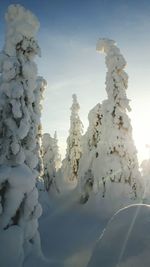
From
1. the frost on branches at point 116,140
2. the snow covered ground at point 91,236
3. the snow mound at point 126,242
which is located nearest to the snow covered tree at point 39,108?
the snow covered ground at point 91,236

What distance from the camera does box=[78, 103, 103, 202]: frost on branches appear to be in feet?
91.9

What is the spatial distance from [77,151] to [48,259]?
31.7 m

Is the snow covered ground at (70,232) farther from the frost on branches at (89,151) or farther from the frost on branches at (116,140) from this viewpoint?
the frost on branches at (116,140)

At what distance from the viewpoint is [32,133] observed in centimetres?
1669

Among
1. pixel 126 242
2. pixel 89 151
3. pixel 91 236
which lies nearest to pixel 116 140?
pixel 89 151

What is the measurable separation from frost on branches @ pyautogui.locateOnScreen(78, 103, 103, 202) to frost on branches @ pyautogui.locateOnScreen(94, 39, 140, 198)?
112 centimetres

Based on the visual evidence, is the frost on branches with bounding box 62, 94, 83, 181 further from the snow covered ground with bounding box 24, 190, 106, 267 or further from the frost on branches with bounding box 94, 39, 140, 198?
the frost on branches with bounding box 94, 39, 140, 198

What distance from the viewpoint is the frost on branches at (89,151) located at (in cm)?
2802

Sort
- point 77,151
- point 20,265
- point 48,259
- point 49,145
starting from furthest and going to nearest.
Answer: point 49,145, point 77,151, point 48,259, point 20,265

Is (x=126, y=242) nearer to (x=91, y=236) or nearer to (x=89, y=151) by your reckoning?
(x=91, y=236)

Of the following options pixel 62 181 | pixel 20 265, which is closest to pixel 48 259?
pixel 20 265

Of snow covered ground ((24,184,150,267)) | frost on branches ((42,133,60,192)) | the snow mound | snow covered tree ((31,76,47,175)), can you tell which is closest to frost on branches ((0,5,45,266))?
snow covered ground ((24,184,150,267))

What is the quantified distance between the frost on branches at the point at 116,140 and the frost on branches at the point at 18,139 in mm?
10773

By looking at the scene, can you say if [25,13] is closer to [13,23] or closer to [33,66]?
[13,23]
